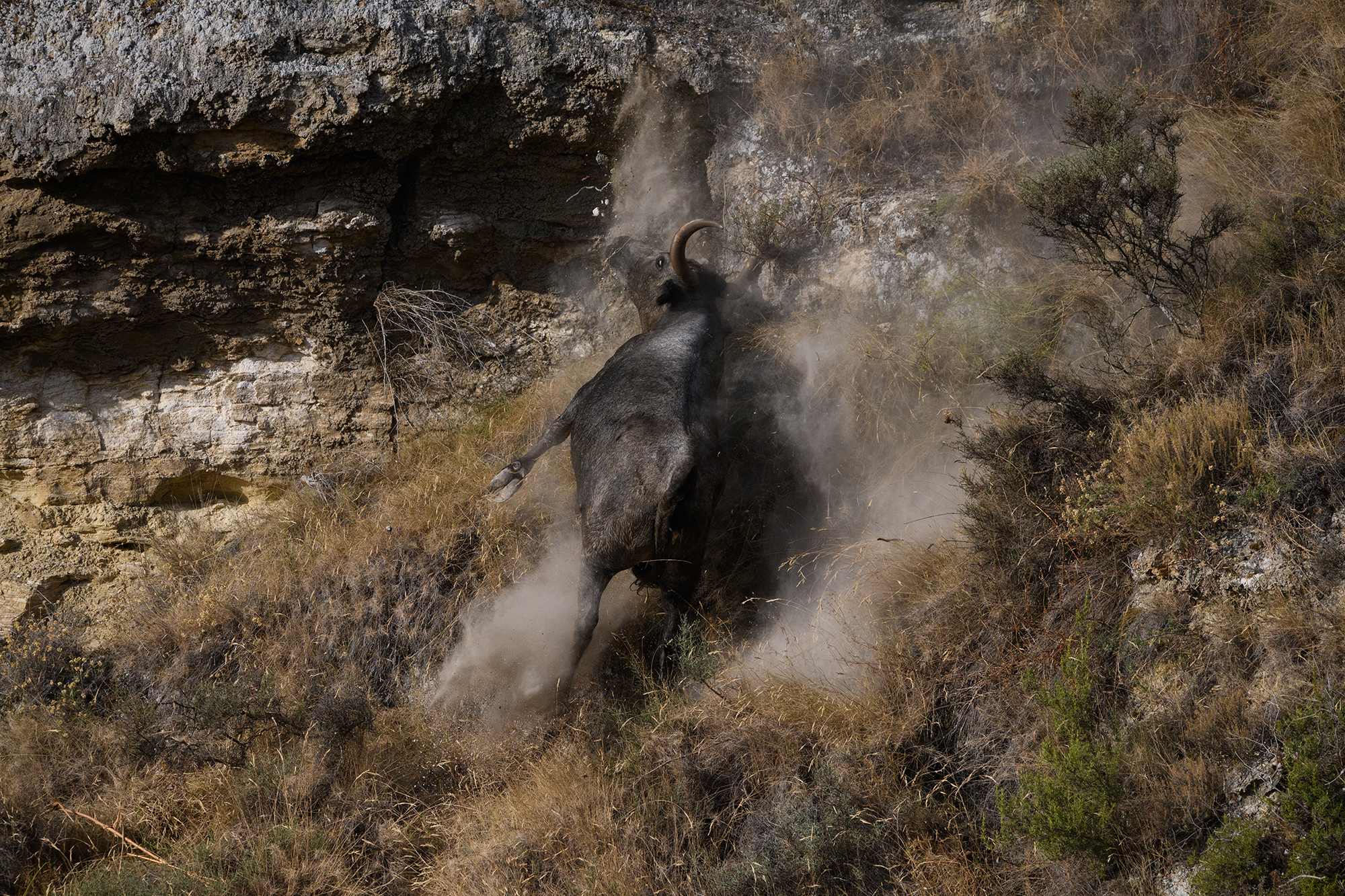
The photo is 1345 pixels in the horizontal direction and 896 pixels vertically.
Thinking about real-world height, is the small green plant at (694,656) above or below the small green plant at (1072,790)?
below

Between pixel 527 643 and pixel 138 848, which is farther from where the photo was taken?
pixel 527 643

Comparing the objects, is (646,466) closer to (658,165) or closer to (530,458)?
(530,458)

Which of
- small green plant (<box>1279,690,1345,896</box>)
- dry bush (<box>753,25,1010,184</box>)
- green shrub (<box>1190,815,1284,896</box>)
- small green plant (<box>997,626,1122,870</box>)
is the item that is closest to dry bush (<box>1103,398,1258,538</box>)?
small green plant (<box>997,626,1122,870</box>)

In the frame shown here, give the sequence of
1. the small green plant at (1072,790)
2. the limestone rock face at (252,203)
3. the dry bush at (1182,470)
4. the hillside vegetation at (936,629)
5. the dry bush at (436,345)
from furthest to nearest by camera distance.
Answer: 1. the dry bush at (436,345)
2. the limestone rock face at (252,203)
3. the dry bush at (1182,470)
4. the hillside vegetation at (936,629)
5. the small green plant at (1072,790)

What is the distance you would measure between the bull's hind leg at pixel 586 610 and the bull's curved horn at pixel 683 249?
245 centimetres

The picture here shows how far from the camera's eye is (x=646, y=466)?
4836 mm

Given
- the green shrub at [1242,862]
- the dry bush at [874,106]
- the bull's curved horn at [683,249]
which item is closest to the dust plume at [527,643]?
the bull's curved horn at [683,249]

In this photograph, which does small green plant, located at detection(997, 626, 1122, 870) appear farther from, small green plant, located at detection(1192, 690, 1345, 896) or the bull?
the bull

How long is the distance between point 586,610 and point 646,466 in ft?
3.13

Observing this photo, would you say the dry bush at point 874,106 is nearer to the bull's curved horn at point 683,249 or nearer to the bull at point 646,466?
the bull's curved horn at point 683,249

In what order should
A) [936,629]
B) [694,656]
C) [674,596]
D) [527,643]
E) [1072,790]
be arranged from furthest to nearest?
1. [527,643]
2. [674,596]
3. [694,656]
4. [936,629]
5. [1072,790]

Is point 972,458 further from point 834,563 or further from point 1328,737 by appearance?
point 1328,737

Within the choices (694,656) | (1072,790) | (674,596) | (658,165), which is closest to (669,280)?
(658,165)

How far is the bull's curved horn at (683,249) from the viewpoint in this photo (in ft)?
20.4
